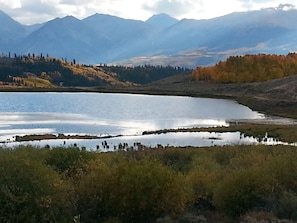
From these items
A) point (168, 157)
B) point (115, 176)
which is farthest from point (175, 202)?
point (168, 157)

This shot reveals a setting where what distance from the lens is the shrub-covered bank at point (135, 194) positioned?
602 inches

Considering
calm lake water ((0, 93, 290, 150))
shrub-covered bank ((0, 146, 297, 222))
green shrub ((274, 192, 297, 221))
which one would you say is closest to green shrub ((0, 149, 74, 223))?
shrub-covered bank ((0, 146, 297, 222))

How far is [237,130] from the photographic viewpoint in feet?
219

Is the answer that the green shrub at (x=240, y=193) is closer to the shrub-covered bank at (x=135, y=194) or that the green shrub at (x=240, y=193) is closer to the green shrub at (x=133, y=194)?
the shrub-covered bank at (x=135, y=194)

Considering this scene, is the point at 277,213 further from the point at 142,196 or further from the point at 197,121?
the point at 197,121

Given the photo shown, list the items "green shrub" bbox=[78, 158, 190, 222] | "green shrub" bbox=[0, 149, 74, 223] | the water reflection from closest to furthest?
"green shrub" bbox=[0, 149, 74, 223] → "green shrub" bbox=[78, 158, 190, 222] → the water reflection

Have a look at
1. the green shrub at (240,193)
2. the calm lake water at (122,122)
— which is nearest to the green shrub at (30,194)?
the green shrub at (240,193)

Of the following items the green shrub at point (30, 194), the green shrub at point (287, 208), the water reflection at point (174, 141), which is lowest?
the water reflection at point (174, 141)

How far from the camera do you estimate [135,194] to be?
56.5 feet

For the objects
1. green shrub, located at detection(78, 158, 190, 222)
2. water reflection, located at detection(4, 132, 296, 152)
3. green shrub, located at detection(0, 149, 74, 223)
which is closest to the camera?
green shrub, located at detection(0, 149, 74, 223)

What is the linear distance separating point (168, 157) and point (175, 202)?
16.8 meters

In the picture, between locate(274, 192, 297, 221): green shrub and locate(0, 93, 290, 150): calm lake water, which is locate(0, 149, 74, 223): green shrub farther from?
locate(0, 93, 290, 150): calm lake water

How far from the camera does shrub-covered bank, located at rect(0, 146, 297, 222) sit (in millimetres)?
15289

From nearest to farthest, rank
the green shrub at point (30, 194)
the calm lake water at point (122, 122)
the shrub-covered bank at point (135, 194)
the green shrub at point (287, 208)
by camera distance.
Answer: the green shrub at point (30, 194)
the shrub-covered bank at point (135, 194)
the green shrub at point (287, 208)
the calm lake water at point (122, 122)
